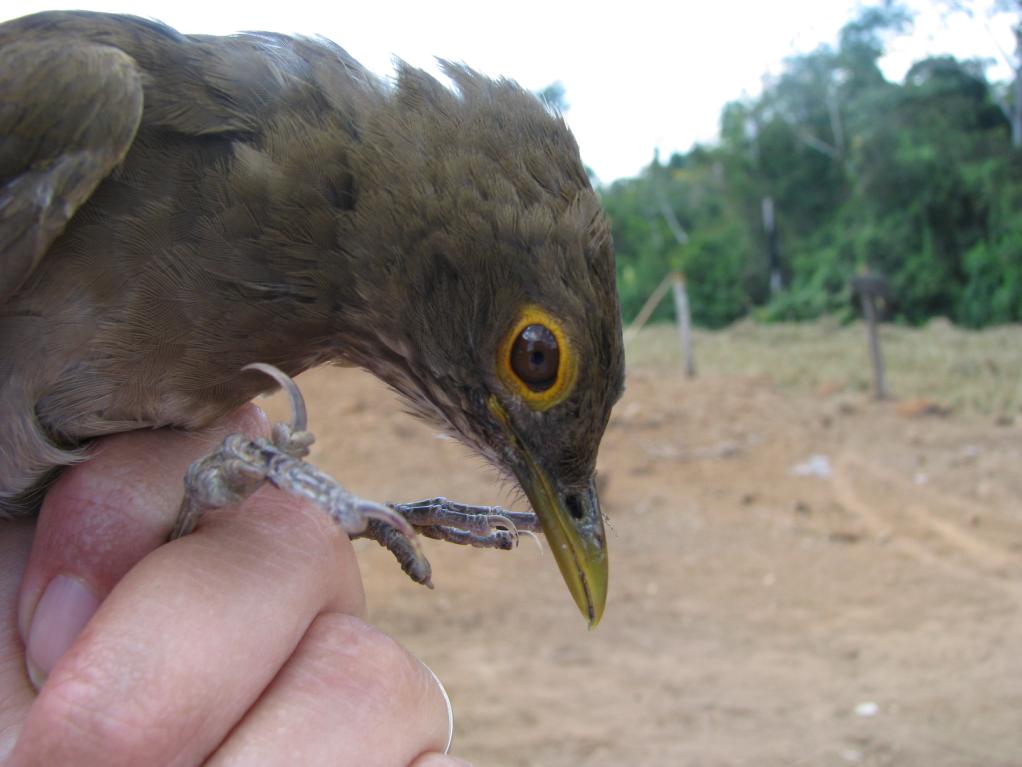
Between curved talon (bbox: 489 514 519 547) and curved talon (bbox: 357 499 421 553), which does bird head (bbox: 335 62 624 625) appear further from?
curved talon (bbox: 357 499 421 553)

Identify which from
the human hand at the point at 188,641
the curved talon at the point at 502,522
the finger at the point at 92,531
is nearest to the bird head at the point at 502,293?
the curved talon at the point at 502,522

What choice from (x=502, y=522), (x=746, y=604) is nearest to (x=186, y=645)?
(x=502, y=522)

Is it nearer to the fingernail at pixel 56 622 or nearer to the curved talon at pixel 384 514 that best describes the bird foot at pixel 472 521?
the curved talon at pixel 384 514

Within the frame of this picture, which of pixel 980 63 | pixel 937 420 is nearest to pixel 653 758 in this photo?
pixel 937 420

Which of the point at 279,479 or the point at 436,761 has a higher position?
the point at 279,479

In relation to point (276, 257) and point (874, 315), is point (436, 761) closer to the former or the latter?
point (276, 257)

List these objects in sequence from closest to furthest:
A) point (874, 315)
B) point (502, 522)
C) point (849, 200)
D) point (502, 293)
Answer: point (502, 293)
point (502, 522)
point (874, 315)
point (849, 200)

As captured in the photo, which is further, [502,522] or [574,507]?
[502,522]
